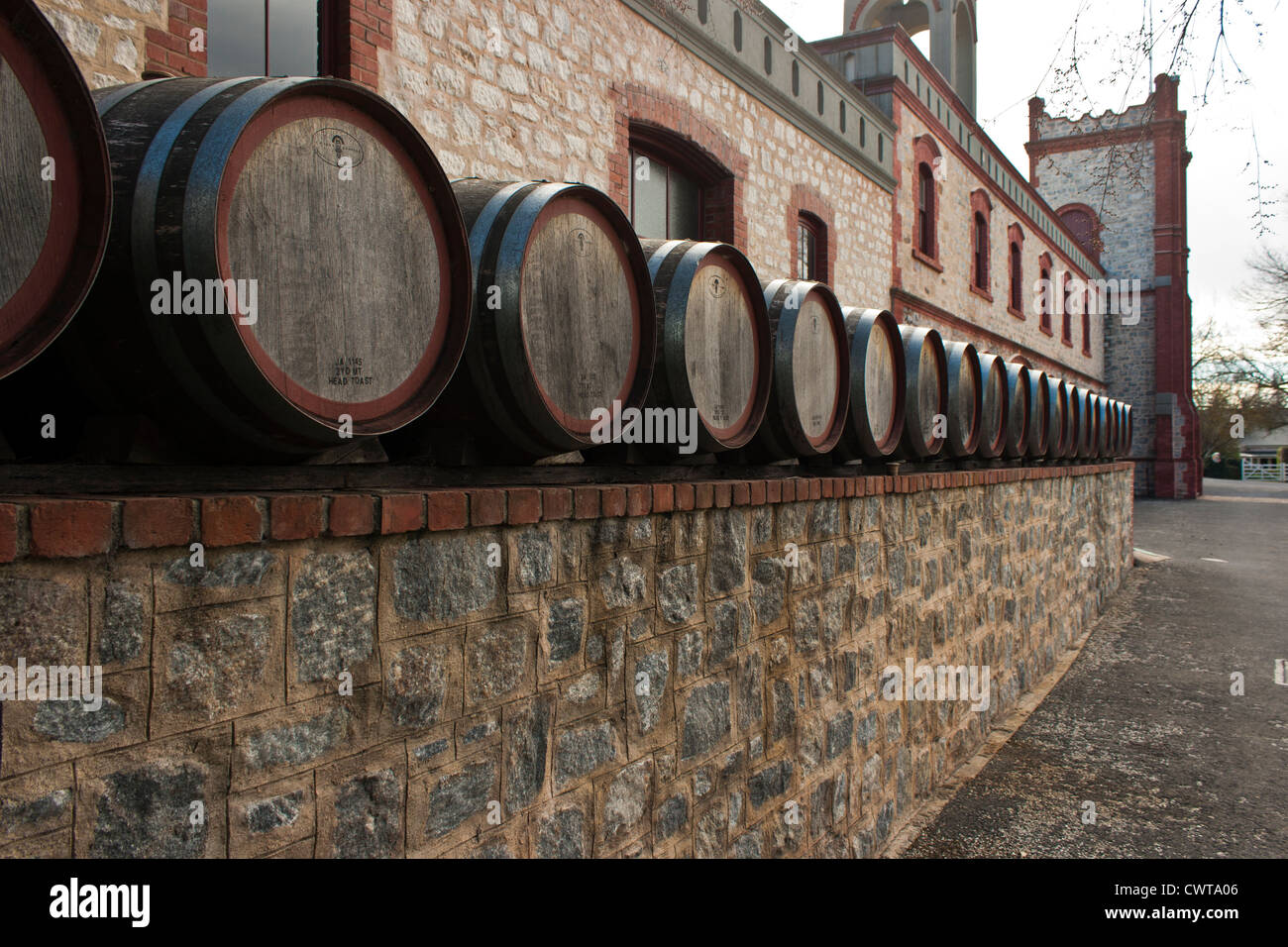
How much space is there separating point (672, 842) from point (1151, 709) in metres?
5.04

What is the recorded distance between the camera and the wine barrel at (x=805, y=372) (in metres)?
3.49

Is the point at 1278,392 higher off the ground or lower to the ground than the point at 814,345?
higher

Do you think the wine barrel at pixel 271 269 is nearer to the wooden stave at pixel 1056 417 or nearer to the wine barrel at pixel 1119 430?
the wooden stave at pixel 1056 417

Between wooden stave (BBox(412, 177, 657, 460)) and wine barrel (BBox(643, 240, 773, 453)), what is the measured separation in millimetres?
571

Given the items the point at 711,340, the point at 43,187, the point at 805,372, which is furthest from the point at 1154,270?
the point at 43,187

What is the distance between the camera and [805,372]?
3.66m

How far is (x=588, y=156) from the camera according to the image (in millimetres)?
6828

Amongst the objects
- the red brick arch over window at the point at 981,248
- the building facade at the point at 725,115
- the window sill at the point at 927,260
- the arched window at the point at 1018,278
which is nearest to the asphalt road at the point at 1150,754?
the building facade at the point at 725,115

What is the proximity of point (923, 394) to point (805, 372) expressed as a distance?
4.62 ft

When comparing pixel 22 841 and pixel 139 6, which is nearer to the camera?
pixel 22 841

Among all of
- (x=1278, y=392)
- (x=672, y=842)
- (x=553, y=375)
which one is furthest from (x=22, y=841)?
(x=1278, y=392)

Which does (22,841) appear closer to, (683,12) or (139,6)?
(139,6)

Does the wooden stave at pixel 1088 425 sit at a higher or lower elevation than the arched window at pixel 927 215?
lower

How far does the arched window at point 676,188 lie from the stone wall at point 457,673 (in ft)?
15.1
